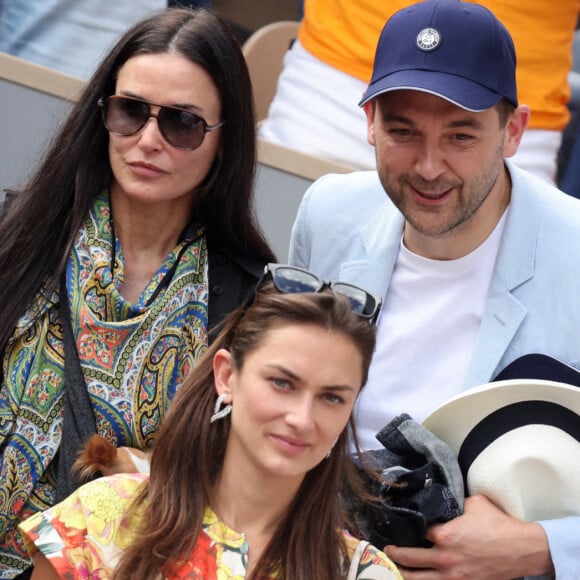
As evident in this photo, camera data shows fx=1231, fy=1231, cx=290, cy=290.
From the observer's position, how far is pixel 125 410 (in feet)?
8.58

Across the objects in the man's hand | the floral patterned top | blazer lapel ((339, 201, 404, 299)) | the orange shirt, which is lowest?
the man's hand

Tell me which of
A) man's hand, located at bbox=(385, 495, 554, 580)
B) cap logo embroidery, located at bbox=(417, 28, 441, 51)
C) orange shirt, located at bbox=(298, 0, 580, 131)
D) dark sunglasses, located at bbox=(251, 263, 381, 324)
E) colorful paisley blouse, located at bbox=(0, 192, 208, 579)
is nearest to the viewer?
dark sunglasses, located at bbox=(251, 263, 381, 324)

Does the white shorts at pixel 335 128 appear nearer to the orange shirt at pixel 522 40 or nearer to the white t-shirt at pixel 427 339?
the orange shirt at pixel 522 40

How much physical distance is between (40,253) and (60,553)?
0.79 m

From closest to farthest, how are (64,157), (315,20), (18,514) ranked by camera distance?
1. (18,514)
2. (64,157)
3. (315,20)

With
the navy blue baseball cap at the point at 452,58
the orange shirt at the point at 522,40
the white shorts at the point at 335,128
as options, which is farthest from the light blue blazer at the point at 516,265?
the orange shirt at the point at 522,40

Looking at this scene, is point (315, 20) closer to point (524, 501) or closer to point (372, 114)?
point (372, 114)

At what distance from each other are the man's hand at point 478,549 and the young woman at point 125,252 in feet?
2.15

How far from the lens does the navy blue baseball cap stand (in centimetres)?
261

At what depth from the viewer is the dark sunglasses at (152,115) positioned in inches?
106

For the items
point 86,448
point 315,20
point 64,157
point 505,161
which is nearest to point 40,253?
point 64,157

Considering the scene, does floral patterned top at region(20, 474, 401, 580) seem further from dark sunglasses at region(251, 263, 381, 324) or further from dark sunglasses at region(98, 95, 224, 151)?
dark sunglasses at region(98, 95, 224, 151)

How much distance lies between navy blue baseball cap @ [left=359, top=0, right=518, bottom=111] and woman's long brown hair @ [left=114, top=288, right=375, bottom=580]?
649 mm

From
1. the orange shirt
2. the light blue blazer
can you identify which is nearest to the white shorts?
the orange shirt
